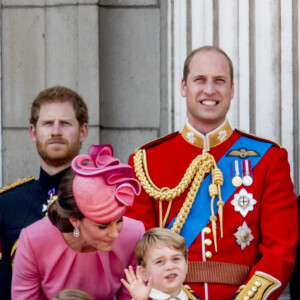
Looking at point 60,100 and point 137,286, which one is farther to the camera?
point 60,100

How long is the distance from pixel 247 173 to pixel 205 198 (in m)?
0.22

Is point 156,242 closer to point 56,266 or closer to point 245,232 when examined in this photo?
point 56,266

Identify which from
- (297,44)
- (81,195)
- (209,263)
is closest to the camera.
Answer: (81,195)

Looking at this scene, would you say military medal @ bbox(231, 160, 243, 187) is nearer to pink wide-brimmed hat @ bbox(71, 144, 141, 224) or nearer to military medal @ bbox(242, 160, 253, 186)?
military medal @ bbox(242, 160, 253, 186)

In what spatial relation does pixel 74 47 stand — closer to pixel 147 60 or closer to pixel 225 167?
pixel 147 60

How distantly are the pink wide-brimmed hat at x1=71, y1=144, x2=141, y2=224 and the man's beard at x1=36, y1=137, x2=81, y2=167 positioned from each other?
1012 millimetres

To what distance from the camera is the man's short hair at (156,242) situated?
3699mm

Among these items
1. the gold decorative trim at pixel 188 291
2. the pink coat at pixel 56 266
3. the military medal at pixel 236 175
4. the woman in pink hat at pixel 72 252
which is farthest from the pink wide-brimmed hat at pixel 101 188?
the military medal at pixel 236 175

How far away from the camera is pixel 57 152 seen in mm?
4441

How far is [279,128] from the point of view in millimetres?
5027

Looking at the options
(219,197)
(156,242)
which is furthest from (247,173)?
(156,242)

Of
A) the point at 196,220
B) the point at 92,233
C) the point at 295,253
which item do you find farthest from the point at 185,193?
the point at 92,233

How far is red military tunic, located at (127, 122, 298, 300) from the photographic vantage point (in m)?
4.07

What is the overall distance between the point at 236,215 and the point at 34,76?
5.31 ft
